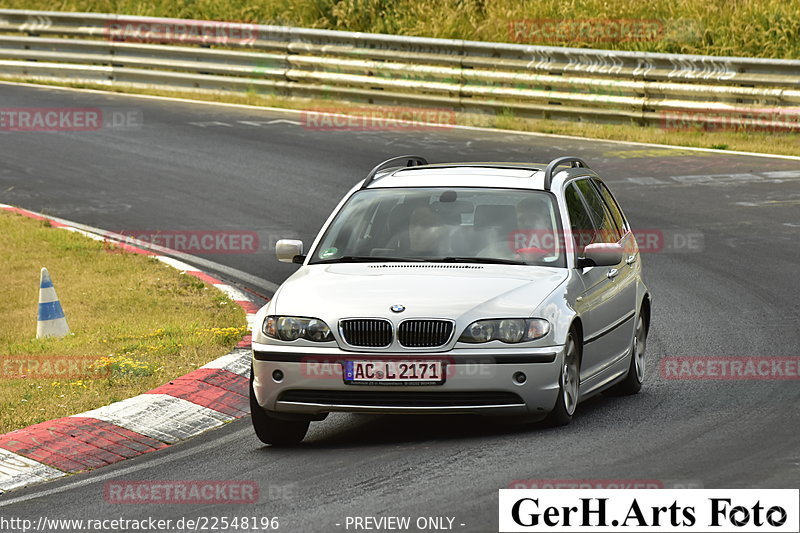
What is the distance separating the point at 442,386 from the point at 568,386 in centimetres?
91

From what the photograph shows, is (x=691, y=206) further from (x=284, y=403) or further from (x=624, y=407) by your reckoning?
(x=284, y=403)

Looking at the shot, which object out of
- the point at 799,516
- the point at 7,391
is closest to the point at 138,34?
the point at 7,391

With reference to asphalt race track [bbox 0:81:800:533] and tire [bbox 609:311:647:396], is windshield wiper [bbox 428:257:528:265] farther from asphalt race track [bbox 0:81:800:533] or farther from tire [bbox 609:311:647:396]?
tire [bbox 609:311:647:396]

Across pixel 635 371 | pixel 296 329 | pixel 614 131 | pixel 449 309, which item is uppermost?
pixel 449 309

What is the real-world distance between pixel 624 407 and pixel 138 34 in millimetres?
19458

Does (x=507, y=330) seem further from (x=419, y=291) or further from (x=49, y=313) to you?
(x=49, y=313)

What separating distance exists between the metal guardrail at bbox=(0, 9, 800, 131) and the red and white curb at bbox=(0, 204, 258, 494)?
41.1 feet

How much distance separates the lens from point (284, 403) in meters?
8.75

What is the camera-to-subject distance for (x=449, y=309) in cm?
859

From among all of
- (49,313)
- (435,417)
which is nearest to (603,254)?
(435,417)

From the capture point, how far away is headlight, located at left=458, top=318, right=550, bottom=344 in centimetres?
856

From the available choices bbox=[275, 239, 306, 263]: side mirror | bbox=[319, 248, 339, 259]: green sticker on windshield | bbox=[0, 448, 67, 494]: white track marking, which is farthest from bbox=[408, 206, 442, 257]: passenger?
bbox=[0, 448, 67, 494]: white track marking

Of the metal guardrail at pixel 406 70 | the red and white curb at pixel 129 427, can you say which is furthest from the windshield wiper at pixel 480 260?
the metal guardrail at pixel 406 70

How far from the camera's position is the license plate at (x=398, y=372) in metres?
8.50
